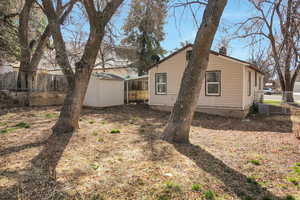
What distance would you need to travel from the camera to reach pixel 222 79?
9359 mm

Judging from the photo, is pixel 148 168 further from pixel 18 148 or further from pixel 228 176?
pixel 18 148

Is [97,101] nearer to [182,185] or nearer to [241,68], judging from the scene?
[241,68]

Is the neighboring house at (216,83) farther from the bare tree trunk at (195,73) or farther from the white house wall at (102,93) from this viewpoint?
the bare tree trunk at (195,73)

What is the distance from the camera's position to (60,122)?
504 cm

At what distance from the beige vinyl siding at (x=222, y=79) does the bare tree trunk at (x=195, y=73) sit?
5522 millimetres

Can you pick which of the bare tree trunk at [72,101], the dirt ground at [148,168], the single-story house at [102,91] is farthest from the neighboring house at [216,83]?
the bare tree trunk at [72,101]

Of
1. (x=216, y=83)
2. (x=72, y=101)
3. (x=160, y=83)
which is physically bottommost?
(x=72, y=101)

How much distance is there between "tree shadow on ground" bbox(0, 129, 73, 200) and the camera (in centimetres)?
230

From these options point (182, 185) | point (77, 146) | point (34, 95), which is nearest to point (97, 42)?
point (77, 146)

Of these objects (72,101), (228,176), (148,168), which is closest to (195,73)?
(228,176)

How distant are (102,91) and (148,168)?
9607mm

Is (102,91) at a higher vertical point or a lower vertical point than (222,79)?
lower

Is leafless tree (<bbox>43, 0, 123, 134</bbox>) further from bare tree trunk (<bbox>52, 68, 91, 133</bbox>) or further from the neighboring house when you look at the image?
the neighboring house

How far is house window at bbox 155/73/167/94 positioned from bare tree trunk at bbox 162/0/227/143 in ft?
22.1
